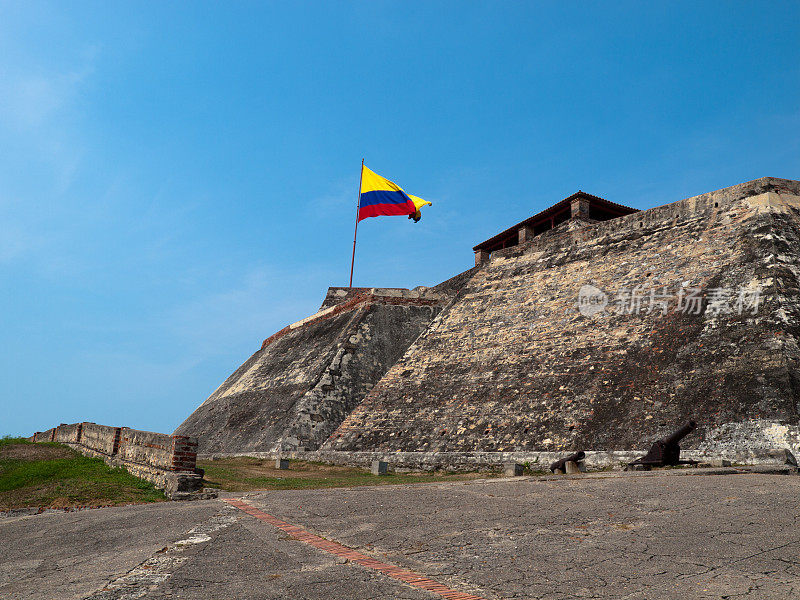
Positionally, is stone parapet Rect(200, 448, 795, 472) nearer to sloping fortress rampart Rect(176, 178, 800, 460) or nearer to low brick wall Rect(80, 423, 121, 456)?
sloping fortress rampart Rect(176, 178, 800, 460)

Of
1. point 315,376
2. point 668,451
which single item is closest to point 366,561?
point 668,451

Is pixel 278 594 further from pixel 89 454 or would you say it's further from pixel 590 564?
pixel 89 454

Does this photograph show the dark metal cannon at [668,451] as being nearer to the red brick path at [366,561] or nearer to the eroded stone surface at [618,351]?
the eroded stone surface at [618,351]

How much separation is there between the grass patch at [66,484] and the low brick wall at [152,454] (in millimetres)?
176

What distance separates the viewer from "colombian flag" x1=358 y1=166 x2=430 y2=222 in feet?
83.5

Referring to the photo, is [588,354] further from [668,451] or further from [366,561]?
[366,561]

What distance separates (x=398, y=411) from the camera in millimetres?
15102

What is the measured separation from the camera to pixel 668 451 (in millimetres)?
9070

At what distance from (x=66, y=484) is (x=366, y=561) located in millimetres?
7099

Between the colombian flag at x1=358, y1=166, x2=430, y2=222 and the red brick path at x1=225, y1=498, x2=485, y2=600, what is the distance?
20014 mm

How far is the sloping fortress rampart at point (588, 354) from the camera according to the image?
10.0 m

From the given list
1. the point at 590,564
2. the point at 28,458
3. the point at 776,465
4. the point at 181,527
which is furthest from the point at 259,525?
the point at 28,458

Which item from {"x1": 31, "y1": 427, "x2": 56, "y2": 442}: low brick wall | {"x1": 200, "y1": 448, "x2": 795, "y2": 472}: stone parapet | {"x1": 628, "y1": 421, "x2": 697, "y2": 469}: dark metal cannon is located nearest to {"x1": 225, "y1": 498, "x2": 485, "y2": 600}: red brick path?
{"x1": 628, "y1": 421, "x2": 697, "y2": 469}: dark metal cannon

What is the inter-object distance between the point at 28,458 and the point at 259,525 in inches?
367
